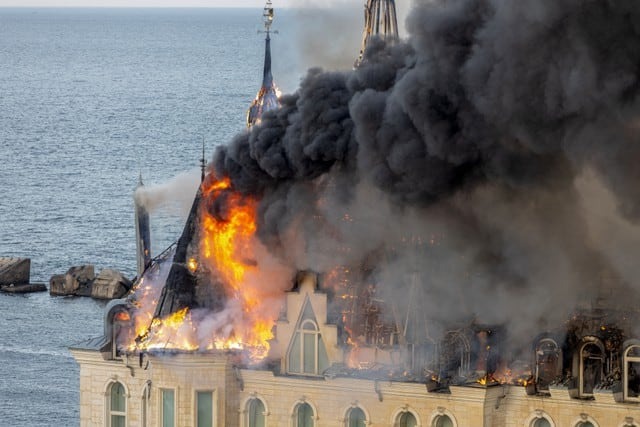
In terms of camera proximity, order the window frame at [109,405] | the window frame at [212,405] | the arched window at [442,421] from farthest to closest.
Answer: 1. the window frame at [109,405]
2. the window frame at [212,405]
3. the arched window at [442,421]

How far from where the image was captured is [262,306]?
72.4 m

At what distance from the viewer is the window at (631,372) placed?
2571 inches

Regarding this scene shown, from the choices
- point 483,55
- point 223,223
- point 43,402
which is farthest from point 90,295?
point 483,55

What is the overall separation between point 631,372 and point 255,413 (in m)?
11.5

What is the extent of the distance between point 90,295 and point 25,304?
4.26 meters

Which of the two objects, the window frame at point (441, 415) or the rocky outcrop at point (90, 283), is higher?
the rocky outcrop at point (90, 283)

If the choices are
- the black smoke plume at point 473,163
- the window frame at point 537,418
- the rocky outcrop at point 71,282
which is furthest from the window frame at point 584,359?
the rocky outcrop at point 71,282

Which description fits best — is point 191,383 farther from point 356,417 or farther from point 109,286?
point 109,286

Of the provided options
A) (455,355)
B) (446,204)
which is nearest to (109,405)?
(455,355)

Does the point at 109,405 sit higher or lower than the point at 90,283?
lower

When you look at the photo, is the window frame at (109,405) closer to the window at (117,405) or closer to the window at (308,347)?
the window at (117,405)

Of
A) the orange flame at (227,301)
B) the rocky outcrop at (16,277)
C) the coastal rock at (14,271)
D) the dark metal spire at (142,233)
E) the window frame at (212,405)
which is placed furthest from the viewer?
the coastal rock at (14,271)

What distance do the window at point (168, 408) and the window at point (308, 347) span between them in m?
3.55

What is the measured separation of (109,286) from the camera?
13962cm
